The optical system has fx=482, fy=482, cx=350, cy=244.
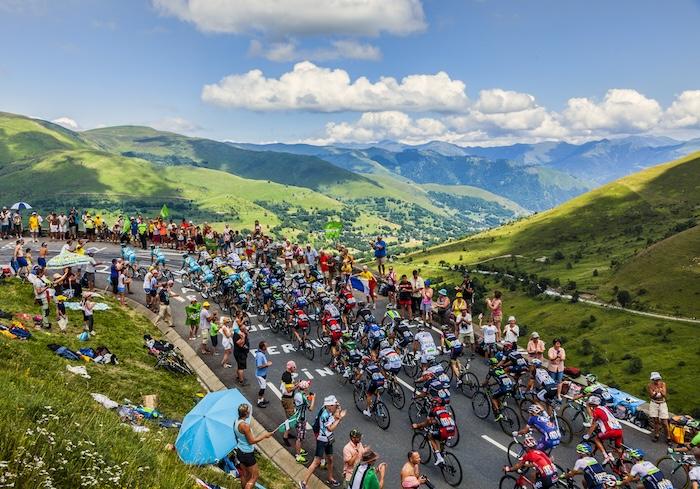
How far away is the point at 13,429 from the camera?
752cm

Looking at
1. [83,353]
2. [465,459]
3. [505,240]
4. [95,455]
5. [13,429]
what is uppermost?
[13,429]

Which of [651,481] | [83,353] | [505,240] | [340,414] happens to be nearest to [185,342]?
[83,353]

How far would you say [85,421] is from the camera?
9656mm

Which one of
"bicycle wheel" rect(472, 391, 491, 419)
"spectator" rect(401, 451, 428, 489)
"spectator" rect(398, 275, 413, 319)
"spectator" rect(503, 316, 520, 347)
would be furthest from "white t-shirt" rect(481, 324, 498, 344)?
"spectator" rect(401, 451, 428, 489)

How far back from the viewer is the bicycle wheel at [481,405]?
55.2 feet

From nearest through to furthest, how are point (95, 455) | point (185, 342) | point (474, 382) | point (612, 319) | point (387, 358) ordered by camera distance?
point (95, 455) < point (387, 358) < point (474, 382) < point (185, 342) < point (612, 319)

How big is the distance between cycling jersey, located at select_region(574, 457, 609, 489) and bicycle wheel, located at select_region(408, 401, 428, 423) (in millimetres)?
5793

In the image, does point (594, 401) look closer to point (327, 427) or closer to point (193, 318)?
point (327, 427)

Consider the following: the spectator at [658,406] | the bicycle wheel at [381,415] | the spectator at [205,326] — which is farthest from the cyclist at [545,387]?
the spectator at [205,326]

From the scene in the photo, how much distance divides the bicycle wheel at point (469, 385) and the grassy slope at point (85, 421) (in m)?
7.90

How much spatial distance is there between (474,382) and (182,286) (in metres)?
21.5

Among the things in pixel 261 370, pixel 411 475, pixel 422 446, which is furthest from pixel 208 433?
pixel 261 370

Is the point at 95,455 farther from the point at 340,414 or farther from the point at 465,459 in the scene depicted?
the point at 465,459

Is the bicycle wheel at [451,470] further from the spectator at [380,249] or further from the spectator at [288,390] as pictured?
the spectator at [380,249]
